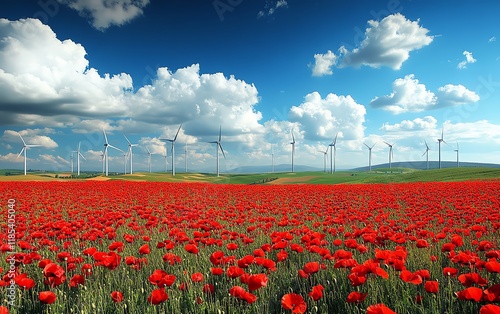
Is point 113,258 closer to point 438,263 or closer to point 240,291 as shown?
point 240,291

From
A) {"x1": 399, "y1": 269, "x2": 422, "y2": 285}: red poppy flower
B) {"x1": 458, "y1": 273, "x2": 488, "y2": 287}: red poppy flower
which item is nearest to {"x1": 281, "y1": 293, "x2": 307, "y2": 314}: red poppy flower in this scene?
{"x1": 399, "y1": 269, "x2": 422, "y2": 285}: red poppy flower

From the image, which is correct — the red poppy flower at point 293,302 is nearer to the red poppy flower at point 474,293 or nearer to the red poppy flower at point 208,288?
the red poppy flower at point 208,288

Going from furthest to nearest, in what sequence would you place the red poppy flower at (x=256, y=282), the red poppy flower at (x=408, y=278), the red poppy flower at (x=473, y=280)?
the red poppy flower at (x=408, y=278)
the red poppy flower at (x=256, y=282)
the red poppy flower at (x=473, y=280)

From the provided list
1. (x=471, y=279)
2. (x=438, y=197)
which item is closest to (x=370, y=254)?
(x=471, y=279)

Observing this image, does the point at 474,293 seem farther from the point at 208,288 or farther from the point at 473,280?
the point at 208,288

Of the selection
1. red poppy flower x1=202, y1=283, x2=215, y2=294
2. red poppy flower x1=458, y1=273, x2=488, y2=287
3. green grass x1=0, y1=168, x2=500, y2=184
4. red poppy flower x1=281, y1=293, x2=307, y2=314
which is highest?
red poppy flower x1=458, y1=273, x2=488, y2=287

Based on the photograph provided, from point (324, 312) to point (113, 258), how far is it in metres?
3.42

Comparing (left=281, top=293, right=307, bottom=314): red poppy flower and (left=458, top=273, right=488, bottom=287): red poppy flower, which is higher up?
(left=458, top=273, right=488, bottom=287): red poppy flower

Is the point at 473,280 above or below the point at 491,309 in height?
below

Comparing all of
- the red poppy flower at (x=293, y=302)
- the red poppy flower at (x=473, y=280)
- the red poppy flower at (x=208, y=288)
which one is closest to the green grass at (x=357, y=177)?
the red poppy flower at (x=473, y=280)

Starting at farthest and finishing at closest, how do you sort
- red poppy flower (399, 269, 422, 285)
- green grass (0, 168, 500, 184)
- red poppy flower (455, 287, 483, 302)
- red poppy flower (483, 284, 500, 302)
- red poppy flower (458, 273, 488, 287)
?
green grass (0, 168, 500, 184) → red poppy flower (399, 269, 422, 285) → red poppy flower (458, 273, 488, 287) → red poppy flower (483, 284, 500, 302) → red poppy flower (455, 287, 483, 302)

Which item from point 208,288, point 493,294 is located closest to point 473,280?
point 493,294

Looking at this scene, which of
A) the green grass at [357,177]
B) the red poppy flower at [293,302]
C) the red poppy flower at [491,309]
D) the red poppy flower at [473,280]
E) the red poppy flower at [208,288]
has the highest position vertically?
the red poppy flower at [491,309]

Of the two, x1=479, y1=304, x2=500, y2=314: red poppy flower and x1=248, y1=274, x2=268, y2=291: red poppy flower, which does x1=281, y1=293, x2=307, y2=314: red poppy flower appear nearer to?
x1=248, y1=274, x2=268, y2=291: red poppy flower
